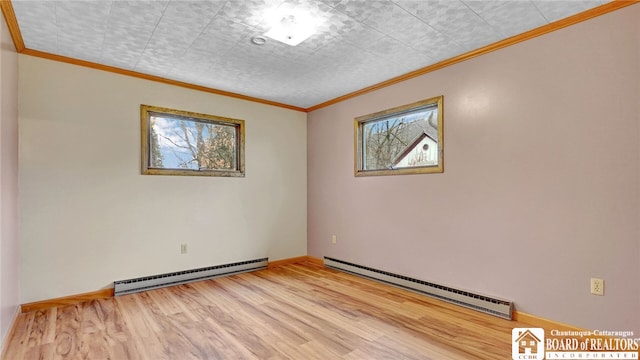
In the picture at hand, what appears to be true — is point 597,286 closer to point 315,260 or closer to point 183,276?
point 315,260

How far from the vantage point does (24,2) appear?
218 centimetres

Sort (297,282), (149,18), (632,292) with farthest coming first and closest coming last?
1. (297,282)
2. (149,18)
3. (632,292)

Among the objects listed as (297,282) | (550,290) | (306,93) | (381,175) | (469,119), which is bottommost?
(297,282)

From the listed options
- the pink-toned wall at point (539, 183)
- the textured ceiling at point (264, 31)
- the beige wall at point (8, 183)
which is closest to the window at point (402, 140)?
Answer: the pink-toned wall at point (539, 183)

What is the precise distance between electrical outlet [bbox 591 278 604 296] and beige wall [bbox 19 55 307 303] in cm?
359

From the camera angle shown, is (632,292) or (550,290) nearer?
(632,292)

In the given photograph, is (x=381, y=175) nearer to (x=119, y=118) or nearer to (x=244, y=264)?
(x=244, y=264)

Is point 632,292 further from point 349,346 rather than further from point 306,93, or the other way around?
point 306,93

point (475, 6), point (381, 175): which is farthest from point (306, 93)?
point (475, 6)

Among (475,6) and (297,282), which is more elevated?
(475,6)

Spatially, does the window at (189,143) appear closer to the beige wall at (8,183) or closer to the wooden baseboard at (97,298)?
the beige wall at (8,183)

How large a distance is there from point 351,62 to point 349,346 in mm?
2594

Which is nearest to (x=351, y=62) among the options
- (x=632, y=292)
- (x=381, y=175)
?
(x=381, y=175)

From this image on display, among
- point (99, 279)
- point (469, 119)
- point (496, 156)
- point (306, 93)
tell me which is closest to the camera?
point (496, 156)
